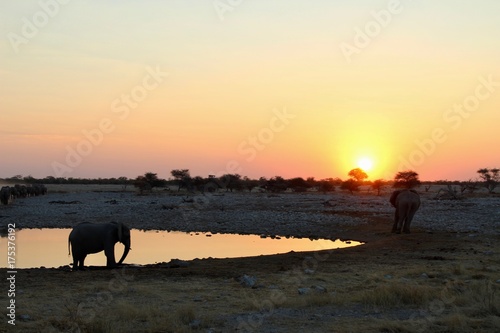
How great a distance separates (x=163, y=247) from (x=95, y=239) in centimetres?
688

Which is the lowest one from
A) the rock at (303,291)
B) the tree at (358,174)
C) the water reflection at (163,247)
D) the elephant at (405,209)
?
the water reflection at (163,247)

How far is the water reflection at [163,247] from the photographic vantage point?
2181cm

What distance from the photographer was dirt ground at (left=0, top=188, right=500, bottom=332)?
9969 millimetres

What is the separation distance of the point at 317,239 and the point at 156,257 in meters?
8.84

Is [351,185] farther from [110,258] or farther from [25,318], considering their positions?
[25,318]

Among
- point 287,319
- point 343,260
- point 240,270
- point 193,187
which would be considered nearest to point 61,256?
point 240,270

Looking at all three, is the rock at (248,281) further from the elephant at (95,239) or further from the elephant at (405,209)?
the elephant at (405,209)

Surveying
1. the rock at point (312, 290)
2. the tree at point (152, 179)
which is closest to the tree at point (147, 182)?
the tree at point (152, 179)

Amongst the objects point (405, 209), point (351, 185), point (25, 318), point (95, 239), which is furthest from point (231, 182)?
point (25, 318)

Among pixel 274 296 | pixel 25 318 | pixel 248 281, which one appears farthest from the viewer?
pixel 248 281

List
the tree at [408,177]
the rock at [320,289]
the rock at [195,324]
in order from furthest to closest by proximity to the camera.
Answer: the tree at [408,177], the rock at [320,289], the rock at [195,324]

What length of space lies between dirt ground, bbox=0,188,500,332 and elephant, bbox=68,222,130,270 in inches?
81.9

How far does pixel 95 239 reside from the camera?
18562mm

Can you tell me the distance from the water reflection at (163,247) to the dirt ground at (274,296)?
184 inches
